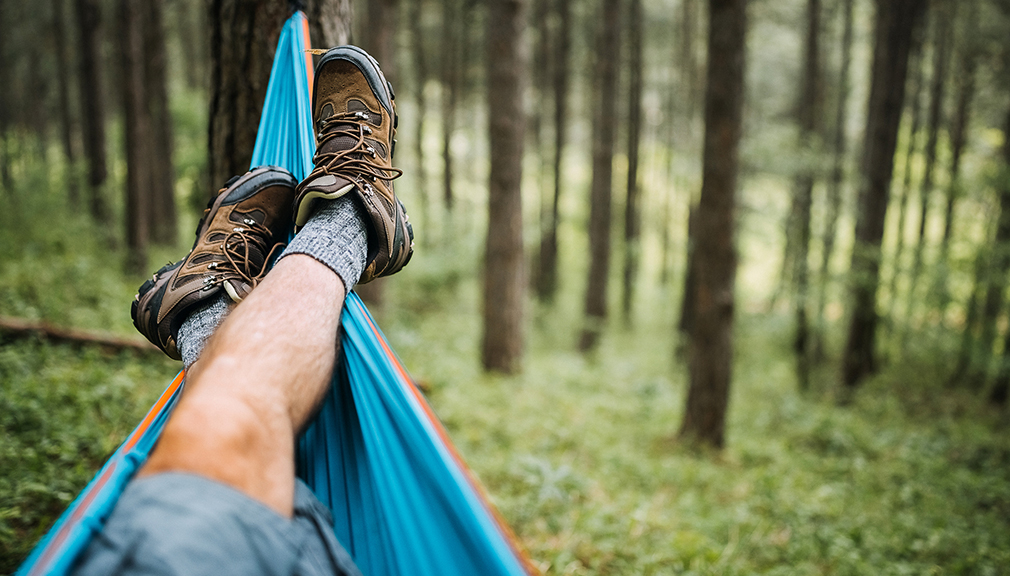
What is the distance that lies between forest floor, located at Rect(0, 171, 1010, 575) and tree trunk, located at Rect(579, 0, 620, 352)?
1.71 meters

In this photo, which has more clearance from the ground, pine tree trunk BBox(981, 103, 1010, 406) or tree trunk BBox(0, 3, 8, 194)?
tree trunk BBox(0, 3, 8, 194)

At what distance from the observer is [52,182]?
35.0 feet

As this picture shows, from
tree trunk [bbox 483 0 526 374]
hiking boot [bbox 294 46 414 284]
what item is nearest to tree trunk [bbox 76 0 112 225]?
tree trunk [bbox 483 0 526 374]

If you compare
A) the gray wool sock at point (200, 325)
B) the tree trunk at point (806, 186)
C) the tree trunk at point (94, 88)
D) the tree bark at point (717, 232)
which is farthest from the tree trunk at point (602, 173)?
the gray wool sock at point (200, 325)

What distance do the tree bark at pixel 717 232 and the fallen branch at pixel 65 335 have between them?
438 cm

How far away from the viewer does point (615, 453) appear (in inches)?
171

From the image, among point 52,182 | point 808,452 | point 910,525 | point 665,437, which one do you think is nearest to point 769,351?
point 808,452

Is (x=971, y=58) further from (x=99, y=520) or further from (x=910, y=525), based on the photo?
(x=99, y=520)

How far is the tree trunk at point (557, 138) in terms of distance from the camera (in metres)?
9.84

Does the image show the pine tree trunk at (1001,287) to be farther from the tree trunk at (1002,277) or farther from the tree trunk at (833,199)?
the tree trunk at (833,199)

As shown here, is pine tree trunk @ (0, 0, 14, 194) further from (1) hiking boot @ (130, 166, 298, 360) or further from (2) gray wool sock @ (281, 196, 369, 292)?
(2) gray wool sock @ (281, 196, 369, 292)

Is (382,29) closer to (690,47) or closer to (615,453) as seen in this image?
(615,453)

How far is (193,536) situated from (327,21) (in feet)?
5.62

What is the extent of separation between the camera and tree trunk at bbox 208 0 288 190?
182 centimetres
